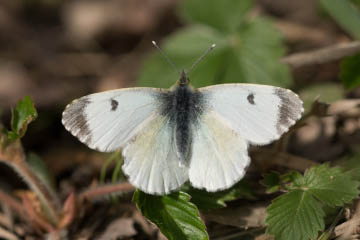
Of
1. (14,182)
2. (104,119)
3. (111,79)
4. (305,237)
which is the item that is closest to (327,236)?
(305,237)

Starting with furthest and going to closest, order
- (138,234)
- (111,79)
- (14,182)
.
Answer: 1. (111,79)
2. (14,182)
3. (138,234)

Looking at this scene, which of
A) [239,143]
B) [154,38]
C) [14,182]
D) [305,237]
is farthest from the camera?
[154,38]

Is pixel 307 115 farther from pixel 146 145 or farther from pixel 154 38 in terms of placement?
pixel 154 38

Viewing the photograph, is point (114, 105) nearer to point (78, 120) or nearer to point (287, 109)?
point (78, 120)

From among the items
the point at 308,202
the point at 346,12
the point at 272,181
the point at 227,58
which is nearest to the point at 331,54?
the point at 346,12

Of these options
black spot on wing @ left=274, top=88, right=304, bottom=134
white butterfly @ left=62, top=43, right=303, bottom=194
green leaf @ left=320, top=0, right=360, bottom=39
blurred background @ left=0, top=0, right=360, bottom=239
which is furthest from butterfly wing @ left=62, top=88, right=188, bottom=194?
green leaf @ left=320, top=0, right=360, bottom=39

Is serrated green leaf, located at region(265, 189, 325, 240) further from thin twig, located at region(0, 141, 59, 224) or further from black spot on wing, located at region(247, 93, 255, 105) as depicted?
thin twig, located at region(0, 141, 59, 224)
